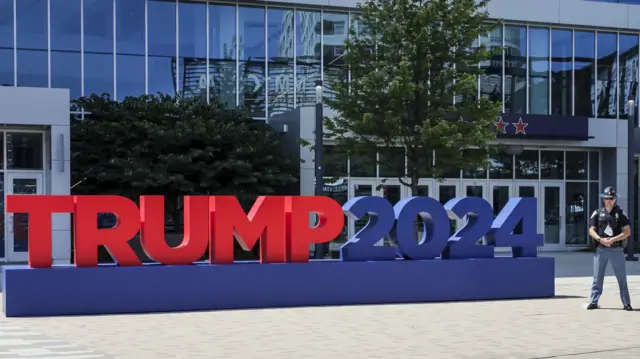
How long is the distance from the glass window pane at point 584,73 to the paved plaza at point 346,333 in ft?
58.0

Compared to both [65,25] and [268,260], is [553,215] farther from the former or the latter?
[268,260]

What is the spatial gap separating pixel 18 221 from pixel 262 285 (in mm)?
11933

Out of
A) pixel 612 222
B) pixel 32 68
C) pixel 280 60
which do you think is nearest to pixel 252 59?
pixel 280 60

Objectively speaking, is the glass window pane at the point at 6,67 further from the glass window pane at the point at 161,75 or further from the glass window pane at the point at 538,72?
the glass window pane at the point at 538,72

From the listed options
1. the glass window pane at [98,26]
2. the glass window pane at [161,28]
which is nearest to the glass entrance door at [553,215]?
the glass window pane at [161,28]

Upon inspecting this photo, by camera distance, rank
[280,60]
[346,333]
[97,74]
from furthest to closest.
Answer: [280,60] < [97,74] < [346,333]

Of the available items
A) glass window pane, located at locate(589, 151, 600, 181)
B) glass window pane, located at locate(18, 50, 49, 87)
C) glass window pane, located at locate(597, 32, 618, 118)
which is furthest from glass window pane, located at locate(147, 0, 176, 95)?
glass window pane, located at locate(597, 32, 618, 118)

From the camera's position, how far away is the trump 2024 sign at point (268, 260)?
13.1 meters

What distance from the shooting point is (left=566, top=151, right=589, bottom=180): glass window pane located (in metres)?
31.1

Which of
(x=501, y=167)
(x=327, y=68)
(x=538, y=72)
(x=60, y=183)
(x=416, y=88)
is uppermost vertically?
(x=538, y=72)

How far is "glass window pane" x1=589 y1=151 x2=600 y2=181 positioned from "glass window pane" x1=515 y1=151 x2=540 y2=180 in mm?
2158

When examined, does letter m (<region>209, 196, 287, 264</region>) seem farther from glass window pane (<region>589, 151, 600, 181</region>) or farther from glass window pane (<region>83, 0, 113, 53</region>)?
glass window pane (<region>589, 151, 600, 181</region>)

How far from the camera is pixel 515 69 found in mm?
30578

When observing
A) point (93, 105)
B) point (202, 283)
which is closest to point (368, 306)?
point (202, 283)
